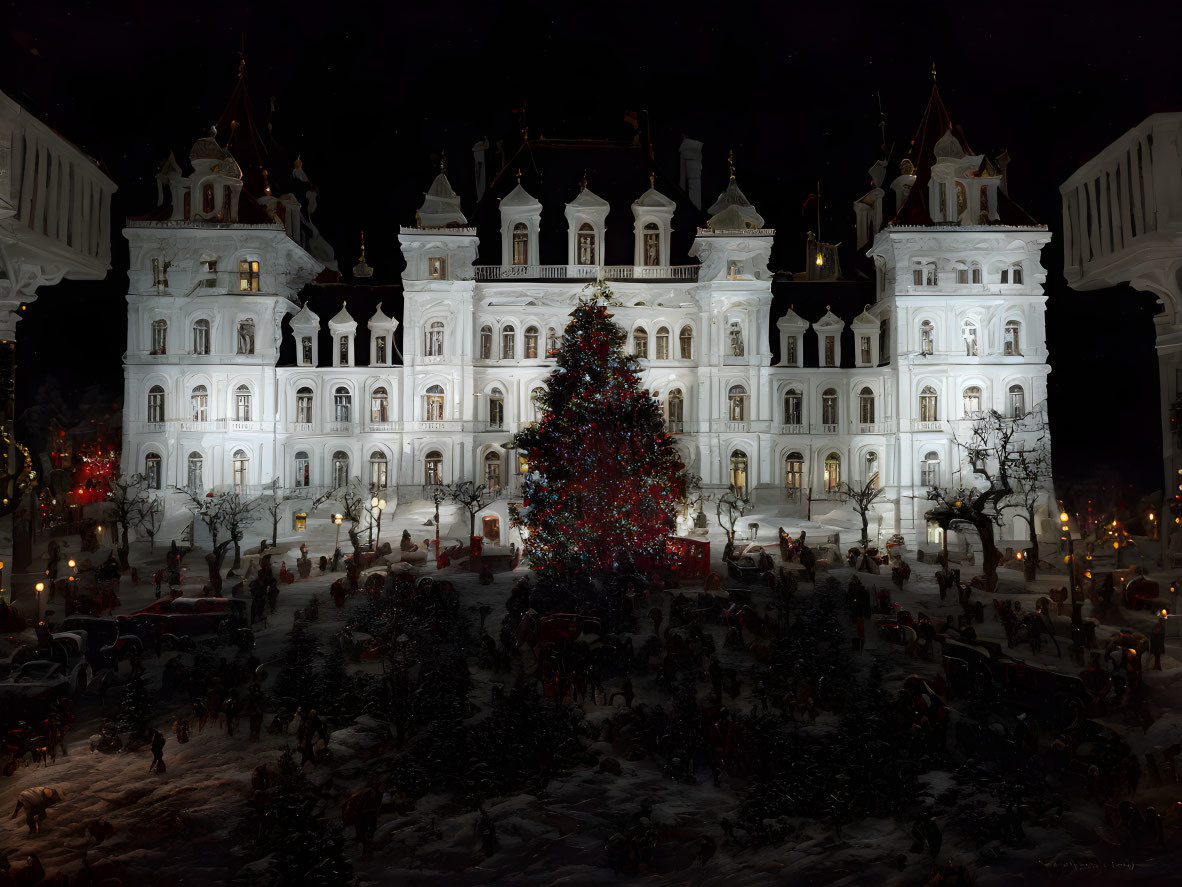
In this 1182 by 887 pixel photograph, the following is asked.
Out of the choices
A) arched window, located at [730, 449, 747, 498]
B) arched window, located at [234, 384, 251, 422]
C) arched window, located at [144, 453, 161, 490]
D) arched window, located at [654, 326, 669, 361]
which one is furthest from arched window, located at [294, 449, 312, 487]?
arched window, located at [730, 449, 747, 498]

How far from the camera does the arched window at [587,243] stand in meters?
45.9

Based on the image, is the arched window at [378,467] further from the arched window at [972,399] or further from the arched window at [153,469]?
the arched window at [972,399]

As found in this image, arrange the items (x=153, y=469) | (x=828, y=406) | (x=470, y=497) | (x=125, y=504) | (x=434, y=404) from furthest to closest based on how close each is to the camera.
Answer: (x=828, y=406)
(x=434, y=404)
(x=153, y=469)
(x=125, y=504)
(x=470, y=497)

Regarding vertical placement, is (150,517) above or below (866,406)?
below

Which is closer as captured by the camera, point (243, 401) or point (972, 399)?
point (972, 399)

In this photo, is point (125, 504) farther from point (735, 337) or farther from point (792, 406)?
point (792, 406)

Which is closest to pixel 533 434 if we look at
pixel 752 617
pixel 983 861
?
pixel 752 617

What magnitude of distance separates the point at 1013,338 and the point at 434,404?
92.4ft

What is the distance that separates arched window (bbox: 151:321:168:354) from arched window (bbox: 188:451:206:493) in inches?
210

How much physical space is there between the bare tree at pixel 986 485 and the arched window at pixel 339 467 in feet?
89.5

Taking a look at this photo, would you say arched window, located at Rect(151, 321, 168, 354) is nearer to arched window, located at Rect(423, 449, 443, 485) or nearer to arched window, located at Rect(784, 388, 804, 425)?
arched window, located at Rect(423, 449, 443, 485)

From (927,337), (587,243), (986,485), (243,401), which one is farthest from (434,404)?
(986,485)

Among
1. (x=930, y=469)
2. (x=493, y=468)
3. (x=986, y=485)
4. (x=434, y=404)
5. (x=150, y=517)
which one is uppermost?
(x=434, y=404)

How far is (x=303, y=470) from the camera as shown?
4559 centimetres
